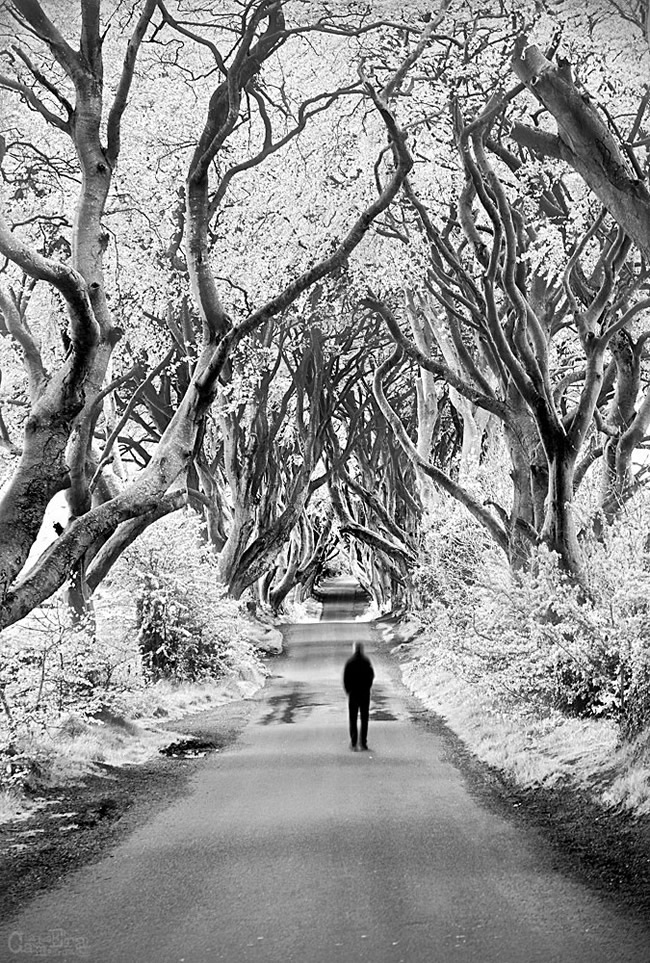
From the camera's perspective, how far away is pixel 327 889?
6.33 m

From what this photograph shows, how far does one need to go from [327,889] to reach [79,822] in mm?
3149

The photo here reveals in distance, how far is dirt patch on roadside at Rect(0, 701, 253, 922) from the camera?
6.87m

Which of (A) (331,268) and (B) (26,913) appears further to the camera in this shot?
(A) (331,268)

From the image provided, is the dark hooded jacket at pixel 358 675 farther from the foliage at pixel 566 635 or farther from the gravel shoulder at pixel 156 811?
the gravel shoulder at pixel 156 811

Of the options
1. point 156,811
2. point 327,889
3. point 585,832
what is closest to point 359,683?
point 156,811

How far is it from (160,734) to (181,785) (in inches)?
143

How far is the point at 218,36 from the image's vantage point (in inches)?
467

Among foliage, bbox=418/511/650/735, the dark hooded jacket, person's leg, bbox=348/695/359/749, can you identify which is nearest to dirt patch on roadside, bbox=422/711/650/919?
foliage, bbox=418/511/650/735

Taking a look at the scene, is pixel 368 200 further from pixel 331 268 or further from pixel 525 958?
pixel 525 958

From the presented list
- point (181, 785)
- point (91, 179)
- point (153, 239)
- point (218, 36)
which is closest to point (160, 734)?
point (181, 785)

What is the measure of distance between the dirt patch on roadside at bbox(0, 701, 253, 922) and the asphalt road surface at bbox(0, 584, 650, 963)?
8.2 inches

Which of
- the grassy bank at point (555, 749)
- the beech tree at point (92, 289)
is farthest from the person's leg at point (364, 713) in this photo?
the beech tree at point (92, 289)

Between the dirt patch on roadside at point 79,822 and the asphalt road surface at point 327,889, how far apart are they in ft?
0.69

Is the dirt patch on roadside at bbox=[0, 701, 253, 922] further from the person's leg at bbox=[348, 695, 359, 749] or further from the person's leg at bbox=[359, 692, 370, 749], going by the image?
the person's leg at bbox=[359, 692, 370, 749]
